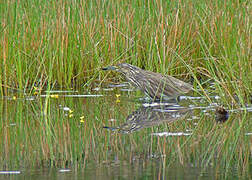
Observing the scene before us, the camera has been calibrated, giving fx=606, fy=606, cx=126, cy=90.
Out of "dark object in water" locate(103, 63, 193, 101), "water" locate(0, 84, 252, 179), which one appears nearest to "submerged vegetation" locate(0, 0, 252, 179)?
"water" locate(0, 84, 252, 179)

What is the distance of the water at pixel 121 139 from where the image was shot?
152 inches

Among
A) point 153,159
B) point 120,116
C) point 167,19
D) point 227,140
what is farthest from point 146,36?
point 153,159

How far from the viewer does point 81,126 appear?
18.2 ft

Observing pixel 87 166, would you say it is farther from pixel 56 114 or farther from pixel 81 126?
pixel 56 114

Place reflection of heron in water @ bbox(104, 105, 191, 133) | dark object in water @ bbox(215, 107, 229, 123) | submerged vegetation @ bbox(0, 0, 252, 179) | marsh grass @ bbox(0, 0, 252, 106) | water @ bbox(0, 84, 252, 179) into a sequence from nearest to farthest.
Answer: water @ bbox(0, 84, 252, 179), submerged vegetation @ bbox(0, 0, 252, 179), reflection of heron in water @ bbox(104, 105, 191, 133), dark object in water @ bbox(215, 107, 229, 123), marsh grass @ bbox(0, 0, 252, 106)

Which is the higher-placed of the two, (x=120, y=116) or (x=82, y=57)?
(x=82, y=57)

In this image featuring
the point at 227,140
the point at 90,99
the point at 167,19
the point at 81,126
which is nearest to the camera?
the point at 227,140

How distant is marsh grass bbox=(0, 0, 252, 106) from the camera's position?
25.6ft

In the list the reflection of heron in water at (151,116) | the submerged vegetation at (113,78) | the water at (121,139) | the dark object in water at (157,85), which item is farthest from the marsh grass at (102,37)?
the reflection of heron in water at (151,116)

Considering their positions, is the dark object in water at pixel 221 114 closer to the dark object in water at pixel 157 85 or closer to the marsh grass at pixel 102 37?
the dark object in water at pixel 157 85

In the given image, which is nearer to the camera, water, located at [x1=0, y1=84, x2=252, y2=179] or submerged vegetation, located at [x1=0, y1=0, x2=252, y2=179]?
water, located at [x1=0, y1=84, x2=252, y2=179]

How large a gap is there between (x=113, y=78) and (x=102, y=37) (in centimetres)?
67

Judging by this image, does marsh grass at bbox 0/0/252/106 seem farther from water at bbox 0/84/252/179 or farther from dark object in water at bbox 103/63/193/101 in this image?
water at bbox 0/84/252/179

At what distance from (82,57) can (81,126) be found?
9.66 ft
